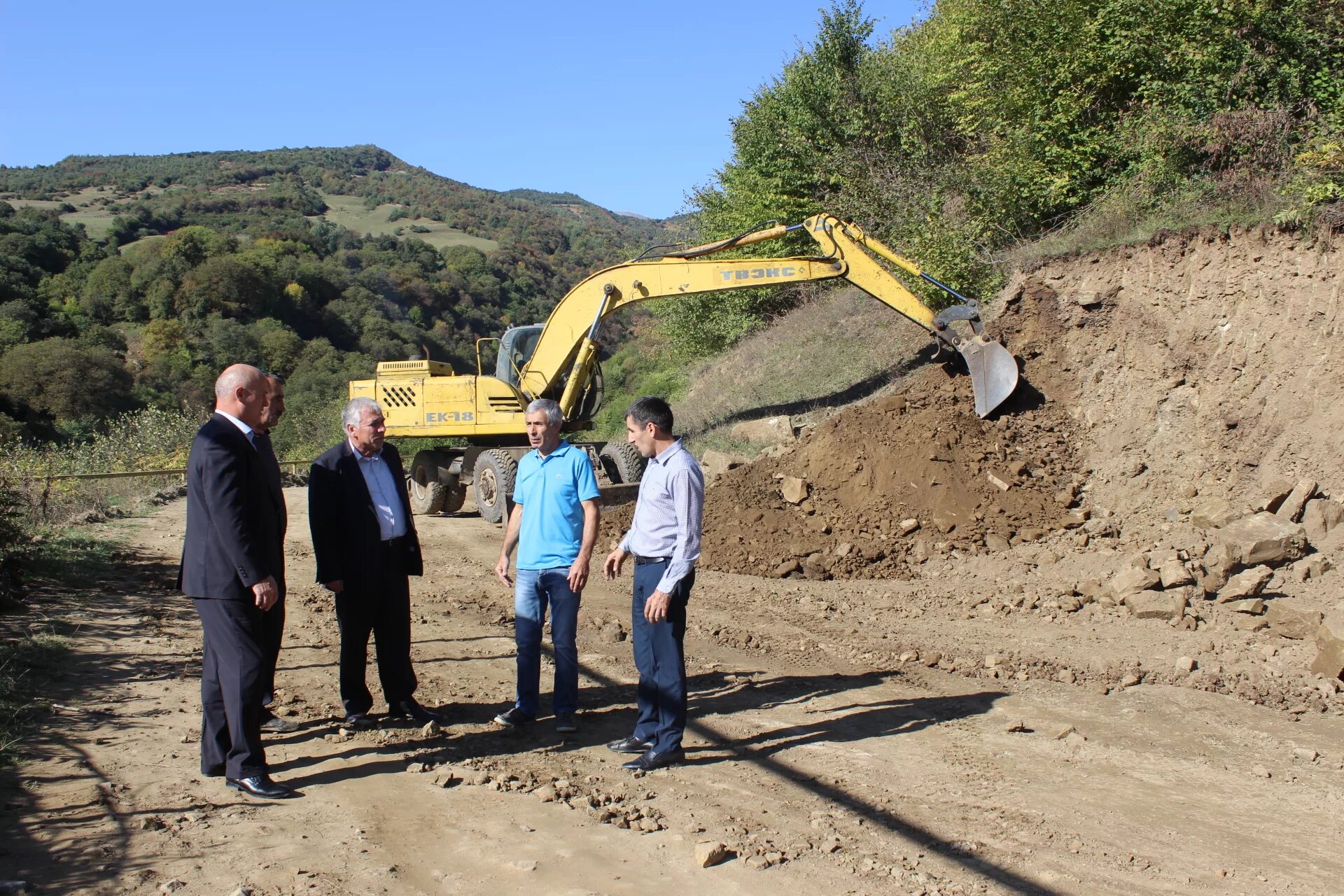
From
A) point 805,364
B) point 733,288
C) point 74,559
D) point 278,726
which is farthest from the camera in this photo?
point 805,364

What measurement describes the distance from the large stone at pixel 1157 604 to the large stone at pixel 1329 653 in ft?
3.66

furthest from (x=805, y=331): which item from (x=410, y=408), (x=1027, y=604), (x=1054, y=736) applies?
(x=1054, y=736)

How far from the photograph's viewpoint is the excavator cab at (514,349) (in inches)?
609

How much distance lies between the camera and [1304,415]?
1010cm

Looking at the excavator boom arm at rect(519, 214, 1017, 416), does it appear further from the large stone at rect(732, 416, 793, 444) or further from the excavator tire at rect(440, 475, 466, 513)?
the excavator tire at rect(440, 475, 466, 513)

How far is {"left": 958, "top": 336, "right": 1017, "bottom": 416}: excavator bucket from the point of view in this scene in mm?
11984

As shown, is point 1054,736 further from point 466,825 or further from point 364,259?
point 364,259

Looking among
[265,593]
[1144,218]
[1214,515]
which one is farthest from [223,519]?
[1144,218]

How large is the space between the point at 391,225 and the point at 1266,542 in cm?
8965

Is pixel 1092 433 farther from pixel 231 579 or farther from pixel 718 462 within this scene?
pixel 231 579

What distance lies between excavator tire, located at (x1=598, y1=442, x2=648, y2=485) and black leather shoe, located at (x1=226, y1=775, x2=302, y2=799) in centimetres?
928

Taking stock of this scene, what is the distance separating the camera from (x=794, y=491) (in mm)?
11734

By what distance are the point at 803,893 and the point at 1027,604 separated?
586 cm

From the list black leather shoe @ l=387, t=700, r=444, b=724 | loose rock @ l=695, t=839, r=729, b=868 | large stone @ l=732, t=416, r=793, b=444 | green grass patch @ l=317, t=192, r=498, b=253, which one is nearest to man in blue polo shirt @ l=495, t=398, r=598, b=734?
black leather shoe @ l=387, t=700, r=444, b=724
